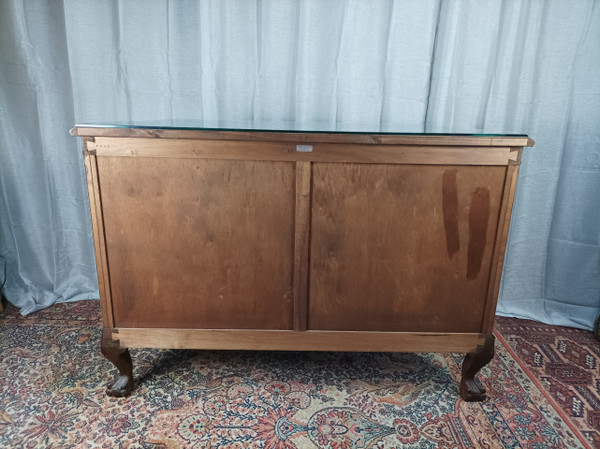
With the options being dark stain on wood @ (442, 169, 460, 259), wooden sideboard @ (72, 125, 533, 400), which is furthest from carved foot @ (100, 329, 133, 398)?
dark stain on wood @ (442, 169, 460, 259)

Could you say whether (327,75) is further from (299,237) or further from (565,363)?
(565,363)

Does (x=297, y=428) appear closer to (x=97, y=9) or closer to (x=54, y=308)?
(x=54, y=308)

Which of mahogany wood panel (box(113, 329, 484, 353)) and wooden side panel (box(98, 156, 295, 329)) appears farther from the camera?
mahogany wood panel (box(113, 329, 484, 353))

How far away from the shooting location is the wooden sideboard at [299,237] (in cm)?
124

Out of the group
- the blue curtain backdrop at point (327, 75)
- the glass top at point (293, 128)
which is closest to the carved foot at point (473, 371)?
the glass top at point (293, 128)

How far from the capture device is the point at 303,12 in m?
1.80

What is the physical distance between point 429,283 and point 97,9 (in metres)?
1.83

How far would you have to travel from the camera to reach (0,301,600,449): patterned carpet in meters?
1.32

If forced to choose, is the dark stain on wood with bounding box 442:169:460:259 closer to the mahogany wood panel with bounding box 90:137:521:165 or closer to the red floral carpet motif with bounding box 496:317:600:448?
the mahogany wood panel with bounding box 90:137:521:165

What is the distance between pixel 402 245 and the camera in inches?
52.2

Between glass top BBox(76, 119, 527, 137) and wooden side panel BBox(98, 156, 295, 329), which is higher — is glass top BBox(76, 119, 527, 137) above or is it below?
above

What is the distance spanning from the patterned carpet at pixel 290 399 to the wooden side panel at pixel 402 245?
0.31m

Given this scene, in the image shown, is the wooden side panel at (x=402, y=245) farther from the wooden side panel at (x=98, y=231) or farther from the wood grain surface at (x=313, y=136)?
the wooden side panel at (x=98, y=231)

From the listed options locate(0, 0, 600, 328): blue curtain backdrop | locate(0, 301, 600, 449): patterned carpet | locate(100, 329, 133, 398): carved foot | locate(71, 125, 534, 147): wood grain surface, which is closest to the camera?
locate(71, 125, 534, 147): wood grain surface
